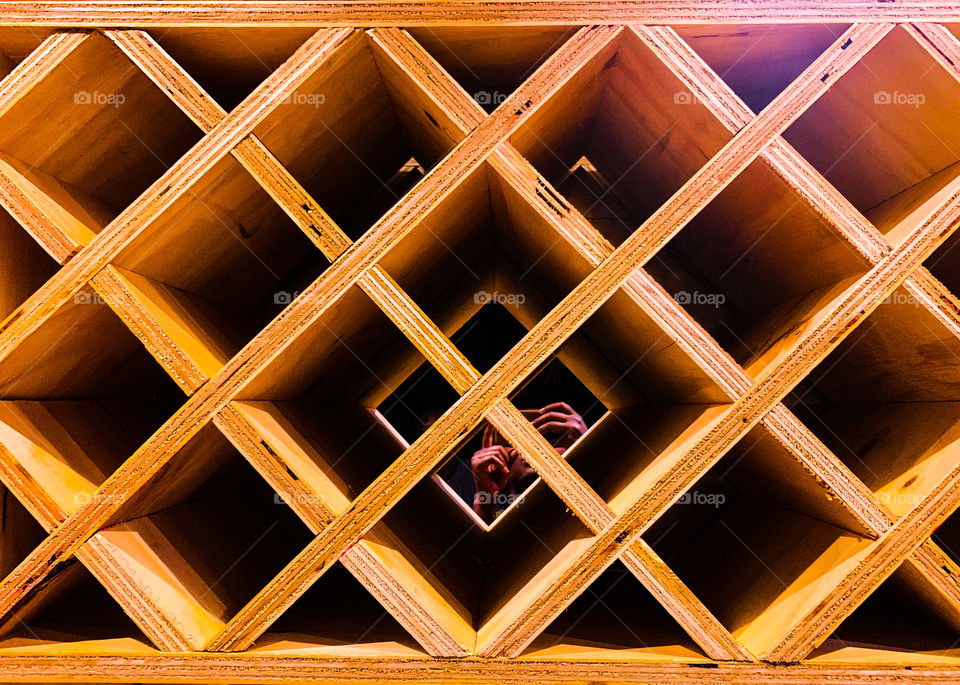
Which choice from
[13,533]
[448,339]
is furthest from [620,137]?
[13,533]

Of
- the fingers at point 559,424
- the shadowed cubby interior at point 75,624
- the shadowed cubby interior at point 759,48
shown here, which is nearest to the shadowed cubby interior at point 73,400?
the shadowed cubby interior at point 75,624

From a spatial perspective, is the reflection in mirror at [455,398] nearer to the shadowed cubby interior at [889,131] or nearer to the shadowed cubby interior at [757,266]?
the shadowed cubby interior at [757,266]

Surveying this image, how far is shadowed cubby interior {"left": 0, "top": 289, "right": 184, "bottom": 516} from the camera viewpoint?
0.75m

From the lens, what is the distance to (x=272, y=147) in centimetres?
83

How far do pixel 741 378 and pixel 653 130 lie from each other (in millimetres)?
441

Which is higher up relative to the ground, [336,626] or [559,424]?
[336,626]

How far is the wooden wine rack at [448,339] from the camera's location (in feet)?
2.30

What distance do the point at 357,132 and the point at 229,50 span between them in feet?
0.73

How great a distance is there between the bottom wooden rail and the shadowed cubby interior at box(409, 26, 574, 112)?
72 centimetres

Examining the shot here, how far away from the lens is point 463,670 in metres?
0.70

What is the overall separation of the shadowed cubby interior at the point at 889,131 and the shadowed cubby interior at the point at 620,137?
0.65 feet

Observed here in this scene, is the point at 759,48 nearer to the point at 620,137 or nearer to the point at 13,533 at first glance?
the point at 620,137

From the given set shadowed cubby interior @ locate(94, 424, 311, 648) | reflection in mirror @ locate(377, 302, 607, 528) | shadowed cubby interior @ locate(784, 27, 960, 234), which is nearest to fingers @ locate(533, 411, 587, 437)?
reflection in mirror @ locate(377, 302, 607, 528)

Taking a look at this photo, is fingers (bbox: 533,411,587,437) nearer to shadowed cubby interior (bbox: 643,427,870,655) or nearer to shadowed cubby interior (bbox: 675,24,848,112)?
shadowed cubby interior (bbox: 643,427,870,655)
